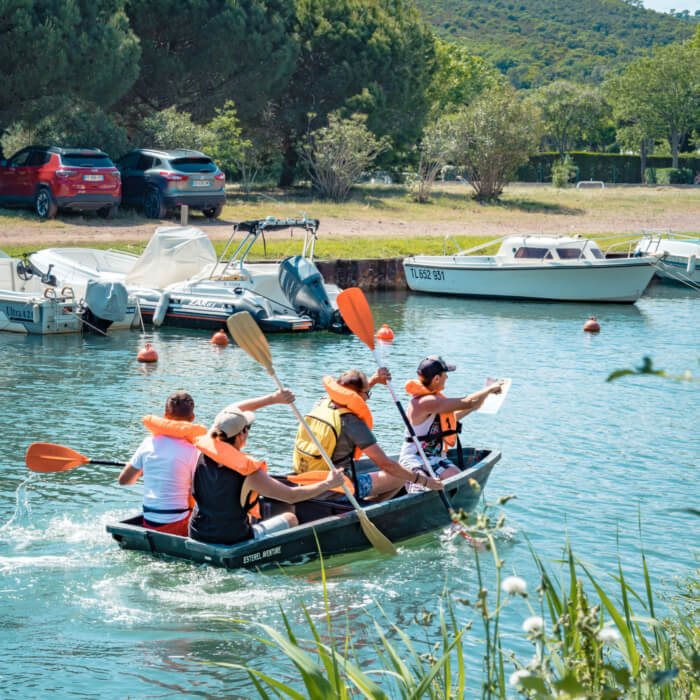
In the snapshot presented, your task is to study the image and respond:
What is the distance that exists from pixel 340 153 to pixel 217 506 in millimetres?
31171

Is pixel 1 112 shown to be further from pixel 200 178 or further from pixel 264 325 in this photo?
pixel 264 325

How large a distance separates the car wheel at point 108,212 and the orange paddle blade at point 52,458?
21.1 meters

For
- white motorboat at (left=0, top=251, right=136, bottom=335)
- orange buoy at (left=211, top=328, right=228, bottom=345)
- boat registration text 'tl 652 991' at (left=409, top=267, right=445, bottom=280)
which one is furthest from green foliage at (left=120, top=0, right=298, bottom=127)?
orange buoy at (left=211, top=328, right=228, bottom=345)

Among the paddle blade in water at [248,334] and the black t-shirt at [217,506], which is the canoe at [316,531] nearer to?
the black t-shirt at [217,506]

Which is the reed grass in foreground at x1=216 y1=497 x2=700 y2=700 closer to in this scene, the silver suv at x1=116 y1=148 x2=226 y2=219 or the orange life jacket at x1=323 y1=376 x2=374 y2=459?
the orange life jacket at x1=323 y1=376 x2=374 y2=459

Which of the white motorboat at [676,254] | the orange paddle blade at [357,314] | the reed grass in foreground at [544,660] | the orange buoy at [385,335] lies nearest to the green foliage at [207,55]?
the white motorboat at [676,254]

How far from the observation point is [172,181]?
29875 mm

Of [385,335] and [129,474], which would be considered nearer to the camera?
[129,474]

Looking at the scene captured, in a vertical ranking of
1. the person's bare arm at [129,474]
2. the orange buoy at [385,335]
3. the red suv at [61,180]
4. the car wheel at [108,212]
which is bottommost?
the orange buoy at [385,335]

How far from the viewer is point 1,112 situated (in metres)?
31.6

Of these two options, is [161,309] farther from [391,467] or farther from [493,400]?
[391,467]

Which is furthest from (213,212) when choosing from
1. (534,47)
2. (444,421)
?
(534,47)

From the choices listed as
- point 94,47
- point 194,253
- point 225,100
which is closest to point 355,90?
point 225,100

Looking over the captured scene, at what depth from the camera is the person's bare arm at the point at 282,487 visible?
7406mm
